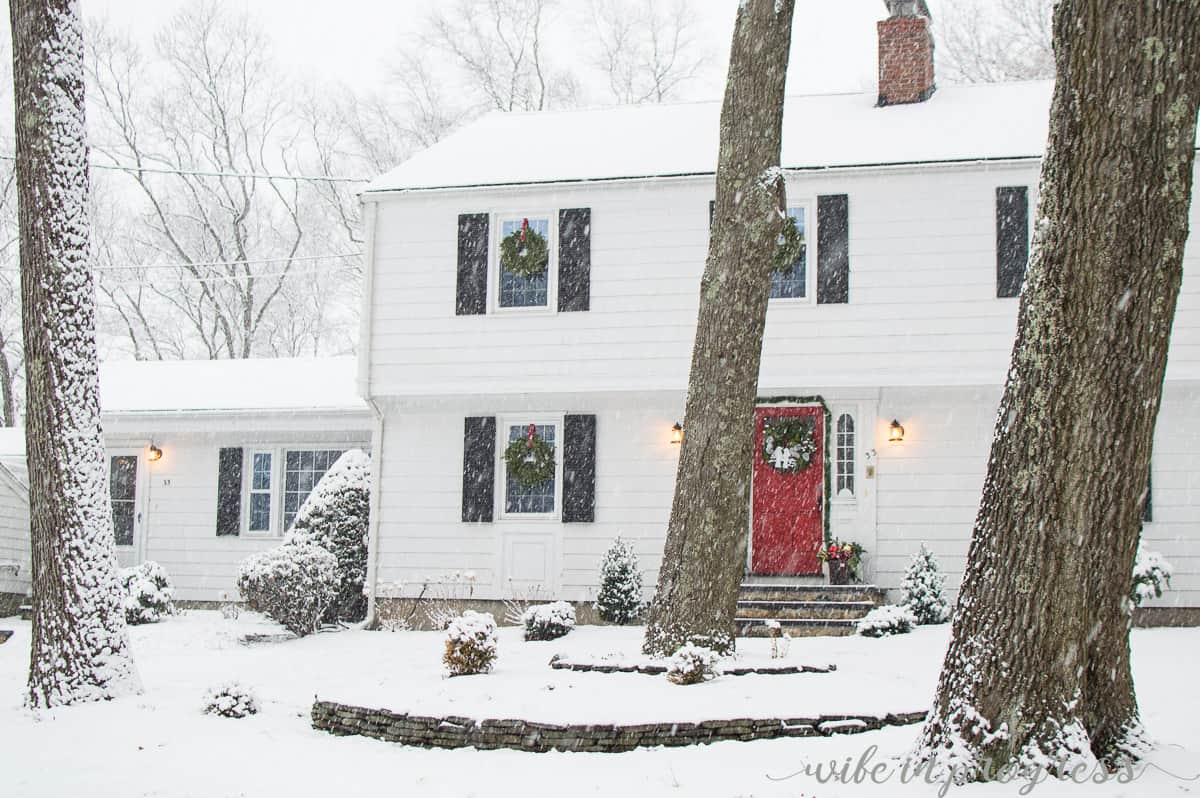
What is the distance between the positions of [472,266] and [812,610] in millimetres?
5756

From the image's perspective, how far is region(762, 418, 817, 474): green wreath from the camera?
13766mm

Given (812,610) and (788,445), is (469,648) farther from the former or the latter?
(788,445)

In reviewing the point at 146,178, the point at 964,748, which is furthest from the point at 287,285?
the point at 964,748

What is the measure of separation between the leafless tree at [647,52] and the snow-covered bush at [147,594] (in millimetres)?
17450

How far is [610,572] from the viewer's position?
1334cm

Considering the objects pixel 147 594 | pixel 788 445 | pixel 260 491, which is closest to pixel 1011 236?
pixel 788 445

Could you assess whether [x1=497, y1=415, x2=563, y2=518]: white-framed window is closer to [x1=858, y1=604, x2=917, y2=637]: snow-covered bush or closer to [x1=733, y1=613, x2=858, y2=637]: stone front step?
[x1=733, y1=613, x2=858, y2=637]: stone front step

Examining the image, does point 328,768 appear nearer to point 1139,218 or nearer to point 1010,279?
point 1139,218

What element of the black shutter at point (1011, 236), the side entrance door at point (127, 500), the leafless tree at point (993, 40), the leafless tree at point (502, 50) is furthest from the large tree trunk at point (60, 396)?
the leafless tree at point (502, 50)

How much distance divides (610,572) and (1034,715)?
8.41 meters

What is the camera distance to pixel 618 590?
13.3 metres

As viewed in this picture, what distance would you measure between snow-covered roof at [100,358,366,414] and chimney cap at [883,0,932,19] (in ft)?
28.4

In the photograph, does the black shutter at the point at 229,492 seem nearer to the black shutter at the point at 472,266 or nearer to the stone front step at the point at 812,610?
the black shutter at the point at 472,266

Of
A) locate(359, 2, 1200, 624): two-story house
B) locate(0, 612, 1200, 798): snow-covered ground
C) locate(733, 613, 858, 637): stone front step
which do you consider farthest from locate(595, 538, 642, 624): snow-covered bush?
locate(0, 612, 1200, 798): snow-covered ground
